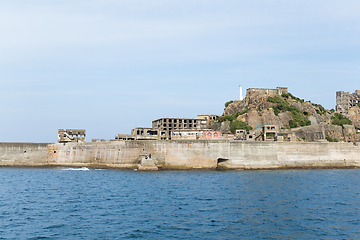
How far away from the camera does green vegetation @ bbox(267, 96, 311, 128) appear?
142250 millimetres

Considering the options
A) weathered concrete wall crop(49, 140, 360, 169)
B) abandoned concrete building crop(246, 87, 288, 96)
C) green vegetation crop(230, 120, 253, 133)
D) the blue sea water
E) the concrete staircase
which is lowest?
the blue sea water

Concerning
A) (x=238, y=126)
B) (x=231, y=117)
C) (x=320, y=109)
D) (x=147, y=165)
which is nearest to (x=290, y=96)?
(x=320, y=109)

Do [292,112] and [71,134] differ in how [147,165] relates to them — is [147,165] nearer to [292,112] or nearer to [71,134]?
[71,134]

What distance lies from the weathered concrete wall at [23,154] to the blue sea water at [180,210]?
36.0m

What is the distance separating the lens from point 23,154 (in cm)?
10194

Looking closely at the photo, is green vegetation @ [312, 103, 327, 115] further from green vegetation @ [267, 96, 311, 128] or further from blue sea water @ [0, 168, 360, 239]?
blue sea water @ [0, 168, 360, 239]

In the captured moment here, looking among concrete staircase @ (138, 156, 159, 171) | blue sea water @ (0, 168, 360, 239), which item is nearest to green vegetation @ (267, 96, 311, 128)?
concrete staircase @ (138, 156, 159, 171)

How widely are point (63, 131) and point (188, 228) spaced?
99.8 metres

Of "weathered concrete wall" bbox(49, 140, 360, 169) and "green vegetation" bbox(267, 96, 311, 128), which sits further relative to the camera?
"green vegetation" bbox(267, 96, 311, 128)

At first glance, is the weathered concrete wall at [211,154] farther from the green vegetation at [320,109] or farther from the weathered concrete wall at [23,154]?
the green vegetation at [320,109]

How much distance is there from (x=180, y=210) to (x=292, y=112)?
387 ft

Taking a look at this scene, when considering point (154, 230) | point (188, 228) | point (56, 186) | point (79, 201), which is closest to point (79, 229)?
point (154, 230)

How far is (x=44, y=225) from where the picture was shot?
34031 millimetres

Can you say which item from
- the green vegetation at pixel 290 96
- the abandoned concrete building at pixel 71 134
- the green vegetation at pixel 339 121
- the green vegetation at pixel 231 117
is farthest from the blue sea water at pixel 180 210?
the green vegetation at pixel 290 96
